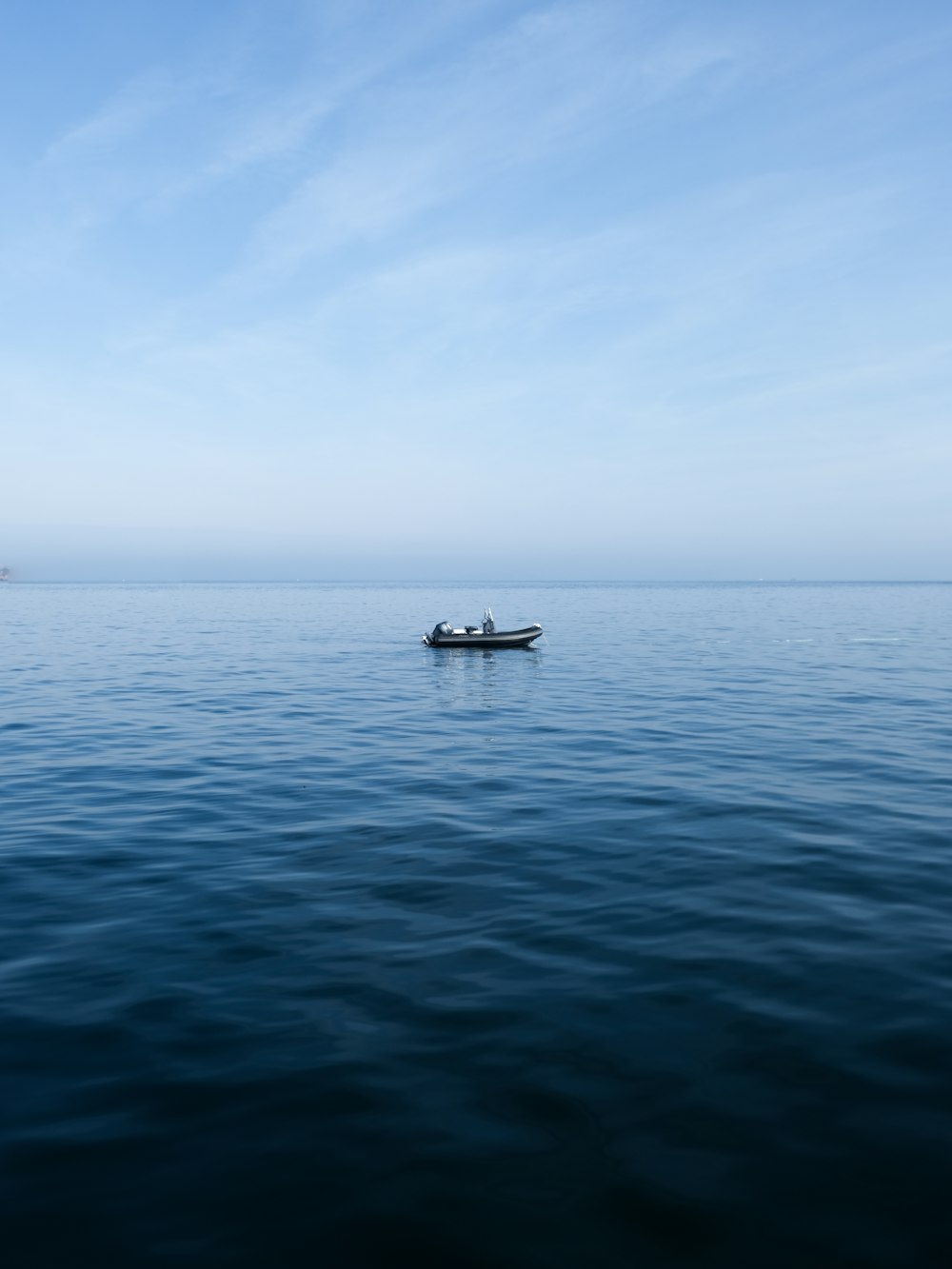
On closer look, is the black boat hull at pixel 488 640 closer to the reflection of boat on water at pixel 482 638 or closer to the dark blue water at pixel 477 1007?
the reflection of boat on water at pixel 482 638

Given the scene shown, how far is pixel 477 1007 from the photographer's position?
316 inches

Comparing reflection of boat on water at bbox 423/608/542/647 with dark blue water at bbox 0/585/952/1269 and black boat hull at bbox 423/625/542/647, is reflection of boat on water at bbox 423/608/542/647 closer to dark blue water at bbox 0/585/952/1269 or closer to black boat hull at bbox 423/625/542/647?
black boat hull at bbox 423/625/542/647

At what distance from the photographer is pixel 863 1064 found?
705 centimetres

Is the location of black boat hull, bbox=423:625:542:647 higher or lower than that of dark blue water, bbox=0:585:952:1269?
higher

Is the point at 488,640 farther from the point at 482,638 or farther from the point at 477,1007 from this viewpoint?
the point at 477,1007

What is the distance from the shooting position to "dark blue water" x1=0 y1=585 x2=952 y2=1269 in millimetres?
5422

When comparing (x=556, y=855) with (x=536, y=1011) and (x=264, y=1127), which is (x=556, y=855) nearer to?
(x=536, y=1011)

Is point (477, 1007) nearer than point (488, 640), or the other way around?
point (477, 1007)

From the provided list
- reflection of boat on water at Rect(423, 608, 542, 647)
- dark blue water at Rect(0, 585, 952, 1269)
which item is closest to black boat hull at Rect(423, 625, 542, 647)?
reflection of boat on water at Rect(423, 608, 542, 647)

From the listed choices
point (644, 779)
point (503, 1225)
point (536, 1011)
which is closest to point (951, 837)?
point (644, 779)

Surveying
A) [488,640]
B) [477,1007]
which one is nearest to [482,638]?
[488,640]

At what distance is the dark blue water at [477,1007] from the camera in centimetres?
542

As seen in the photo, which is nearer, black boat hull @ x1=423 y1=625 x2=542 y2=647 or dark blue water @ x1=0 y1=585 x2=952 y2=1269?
dark blue water @ x1=0 y1=585 x2=952 y2=1269

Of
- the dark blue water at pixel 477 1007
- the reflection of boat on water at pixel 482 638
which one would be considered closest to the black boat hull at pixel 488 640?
the reflection of boat on water at pixel 482 638
